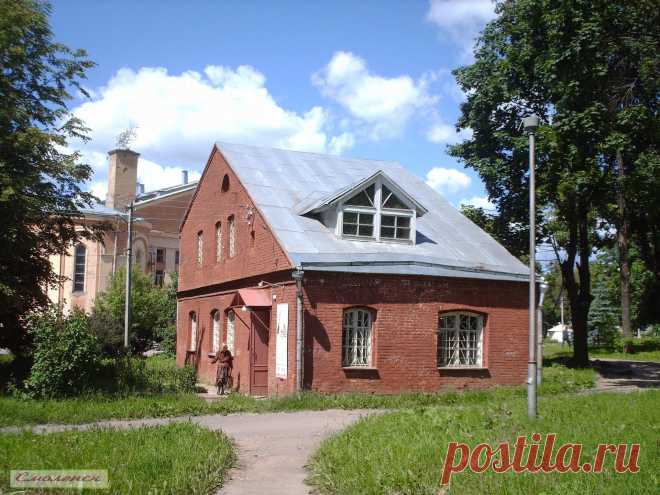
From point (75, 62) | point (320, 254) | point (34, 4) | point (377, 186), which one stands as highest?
point (34, 4)

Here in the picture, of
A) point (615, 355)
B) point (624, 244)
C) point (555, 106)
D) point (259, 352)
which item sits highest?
point (555, 106)

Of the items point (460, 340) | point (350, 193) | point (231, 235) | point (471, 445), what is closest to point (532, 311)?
point (471, 445)

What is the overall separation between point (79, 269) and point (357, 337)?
1444 inches

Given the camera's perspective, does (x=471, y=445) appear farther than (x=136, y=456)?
Yes

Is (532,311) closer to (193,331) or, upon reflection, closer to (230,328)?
(230,328)

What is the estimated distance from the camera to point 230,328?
22359 millimetres

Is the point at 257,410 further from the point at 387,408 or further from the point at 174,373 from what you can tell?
the point at 174,373

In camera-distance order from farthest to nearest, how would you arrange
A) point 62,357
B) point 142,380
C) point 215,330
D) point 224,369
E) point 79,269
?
point 79,269 < point 215,330 < point 224,369 < point 142,380 < point 62,357

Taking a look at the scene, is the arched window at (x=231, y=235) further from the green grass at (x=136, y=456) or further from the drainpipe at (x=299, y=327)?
the green grass at (x=136, y=456)

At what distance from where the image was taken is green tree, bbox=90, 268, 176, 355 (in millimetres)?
37031

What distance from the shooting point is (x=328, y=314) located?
A: 1738 cm

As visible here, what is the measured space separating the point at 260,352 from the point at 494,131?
1338cm

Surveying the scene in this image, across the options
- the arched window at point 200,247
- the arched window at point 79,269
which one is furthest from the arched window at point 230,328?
the arched window at point 79,269

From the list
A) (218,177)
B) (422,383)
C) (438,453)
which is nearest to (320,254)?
(422,383)
